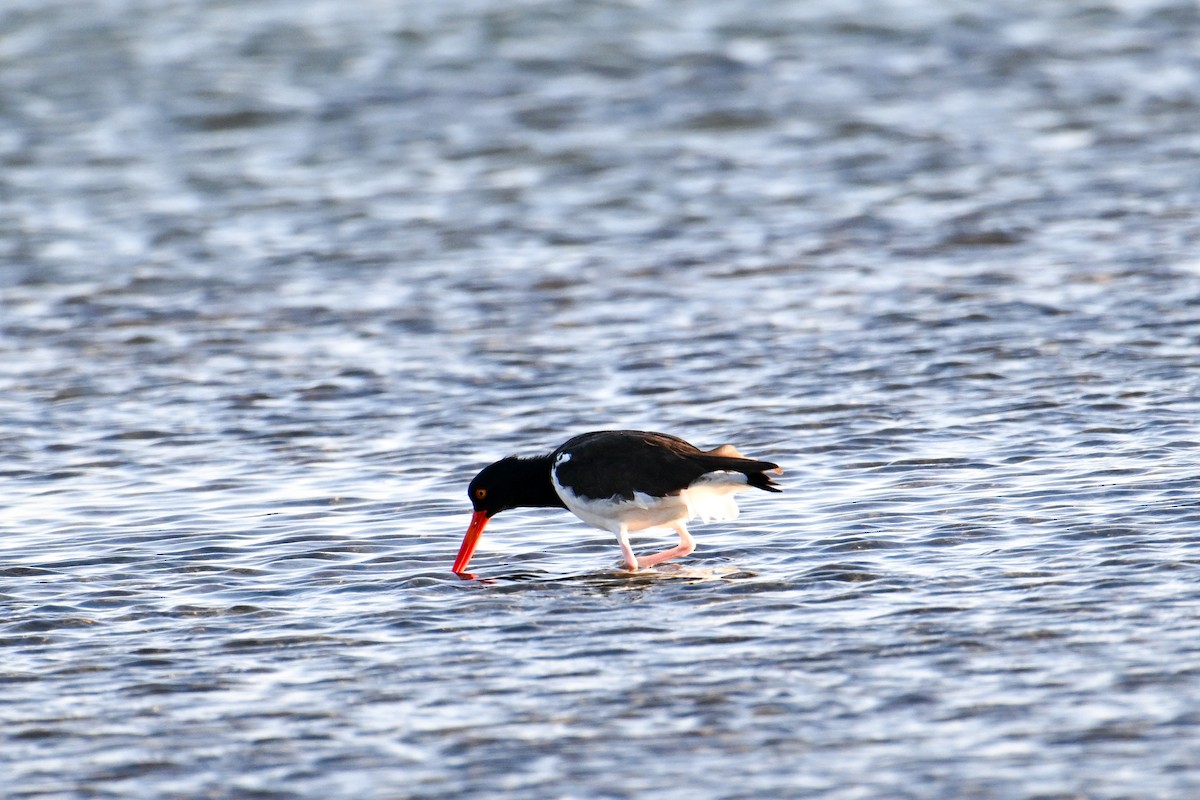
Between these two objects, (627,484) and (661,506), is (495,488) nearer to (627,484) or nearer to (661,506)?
(627,484)

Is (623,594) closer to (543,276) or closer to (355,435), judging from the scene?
(355,435)

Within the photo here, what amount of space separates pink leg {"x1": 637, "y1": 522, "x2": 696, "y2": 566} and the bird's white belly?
0.11m

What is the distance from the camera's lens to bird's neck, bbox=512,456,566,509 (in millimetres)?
8898

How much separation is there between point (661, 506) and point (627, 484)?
0.64ft

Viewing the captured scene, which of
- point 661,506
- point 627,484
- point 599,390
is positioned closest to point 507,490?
point 627,484

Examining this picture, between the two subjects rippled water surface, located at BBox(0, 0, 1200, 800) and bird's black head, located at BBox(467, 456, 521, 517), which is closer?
rippled water surface, located at BBox(0, 0, 1200, 800)

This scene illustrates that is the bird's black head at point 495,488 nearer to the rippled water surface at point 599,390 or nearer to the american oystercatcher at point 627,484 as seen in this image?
the american oystercatcher at point 627,484

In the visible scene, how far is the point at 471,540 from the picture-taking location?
8.62 metres

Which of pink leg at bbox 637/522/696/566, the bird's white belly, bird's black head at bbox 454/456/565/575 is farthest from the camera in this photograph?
bird's black head at bbox 454/456/565/575

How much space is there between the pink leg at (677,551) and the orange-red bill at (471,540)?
76cm

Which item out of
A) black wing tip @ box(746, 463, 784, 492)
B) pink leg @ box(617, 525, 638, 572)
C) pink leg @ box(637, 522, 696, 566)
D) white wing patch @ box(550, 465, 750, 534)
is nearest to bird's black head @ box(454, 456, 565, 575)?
white wing patch @ box(550, 465, 750, 534)

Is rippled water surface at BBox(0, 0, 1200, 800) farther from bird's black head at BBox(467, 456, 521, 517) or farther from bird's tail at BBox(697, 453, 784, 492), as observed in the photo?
bird's tail at BBox(697, 453, 784, 492)

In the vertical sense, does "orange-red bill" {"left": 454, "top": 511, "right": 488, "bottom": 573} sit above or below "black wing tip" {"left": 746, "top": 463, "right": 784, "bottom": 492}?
below

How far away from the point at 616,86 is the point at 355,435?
11511mm
